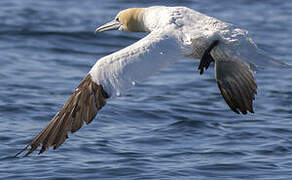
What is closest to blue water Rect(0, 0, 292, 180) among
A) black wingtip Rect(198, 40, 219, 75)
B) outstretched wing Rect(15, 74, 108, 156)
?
outstretched wing Rect(15, 74, 108, 156)

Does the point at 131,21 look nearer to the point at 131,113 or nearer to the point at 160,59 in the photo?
the point at 131,113

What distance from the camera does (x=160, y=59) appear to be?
22.4ft

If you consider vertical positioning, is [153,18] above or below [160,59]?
above

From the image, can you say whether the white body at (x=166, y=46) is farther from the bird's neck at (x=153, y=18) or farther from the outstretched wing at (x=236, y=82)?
the outstretched wing at (x=236, y=82)

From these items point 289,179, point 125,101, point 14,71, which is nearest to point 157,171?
point 289,179

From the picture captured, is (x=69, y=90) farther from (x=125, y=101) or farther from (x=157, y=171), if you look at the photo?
(x=157, y=171)

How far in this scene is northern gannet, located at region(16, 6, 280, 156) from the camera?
21.9 ft

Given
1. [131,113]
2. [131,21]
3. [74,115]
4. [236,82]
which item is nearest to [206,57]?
[236,82]

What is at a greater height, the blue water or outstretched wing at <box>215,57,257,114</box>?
outstretched wing at <box>215,57,257,114</box>

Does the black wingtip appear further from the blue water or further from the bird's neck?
the blue water

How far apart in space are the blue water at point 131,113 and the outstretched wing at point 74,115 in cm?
70

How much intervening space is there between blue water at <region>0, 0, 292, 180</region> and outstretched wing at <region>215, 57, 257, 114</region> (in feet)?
1.55

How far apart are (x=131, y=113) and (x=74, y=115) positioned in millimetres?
3204

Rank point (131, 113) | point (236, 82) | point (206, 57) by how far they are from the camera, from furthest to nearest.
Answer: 1. point (131, 113)
2. point (236, 82)
3. point (206, 57)
